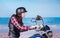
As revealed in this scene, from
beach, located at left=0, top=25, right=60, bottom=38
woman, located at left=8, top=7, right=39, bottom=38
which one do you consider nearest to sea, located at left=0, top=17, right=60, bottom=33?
beach, located at left=0, top=25, right=60, bottom=38

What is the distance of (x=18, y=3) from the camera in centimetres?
220

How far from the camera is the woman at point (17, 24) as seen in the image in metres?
1.90

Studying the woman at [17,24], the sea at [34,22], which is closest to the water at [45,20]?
the sea at [34,22]

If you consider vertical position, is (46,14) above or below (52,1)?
below

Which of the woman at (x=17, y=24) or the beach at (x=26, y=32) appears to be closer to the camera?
the woman at (x=17, y=24)

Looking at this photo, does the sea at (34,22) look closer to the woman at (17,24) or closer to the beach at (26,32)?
the beach at (26,32)

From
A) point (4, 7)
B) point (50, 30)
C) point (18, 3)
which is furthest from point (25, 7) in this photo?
point (50, 30)

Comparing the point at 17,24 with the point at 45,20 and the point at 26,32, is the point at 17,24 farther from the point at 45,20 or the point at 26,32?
the point at 45,20

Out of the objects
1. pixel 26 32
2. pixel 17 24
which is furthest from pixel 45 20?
pixel 17 24

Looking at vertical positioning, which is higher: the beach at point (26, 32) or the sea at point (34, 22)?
the sea at point (34, 22)

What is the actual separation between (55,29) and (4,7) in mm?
793

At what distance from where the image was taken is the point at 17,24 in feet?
6.18

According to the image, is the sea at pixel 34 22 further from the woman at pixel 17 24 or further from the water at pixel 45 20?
the woman at pixel 17 24

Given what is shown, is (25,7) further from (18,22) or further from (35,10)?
(18,22)
